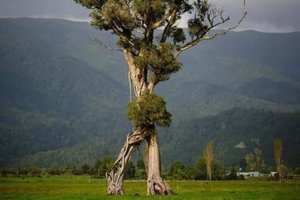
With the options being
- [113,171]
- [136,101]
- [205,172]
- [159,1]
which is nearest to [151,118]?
[136,101]

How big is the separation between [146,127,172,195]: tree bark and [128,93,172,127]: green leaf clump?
4.61ft

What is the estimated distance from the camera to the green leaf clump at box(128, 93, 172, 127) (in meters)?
34.6

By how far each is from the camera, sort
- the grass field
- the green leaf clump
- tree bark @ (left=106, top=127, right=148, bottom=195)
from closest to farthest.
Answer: the grass field, the green leaf clump, tree bark @ (left=106, top=127, right=148, bottom=195)

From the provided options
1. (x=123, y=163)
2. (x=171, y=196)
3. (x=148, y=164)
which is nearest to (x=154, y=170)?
(x=148, y=164)

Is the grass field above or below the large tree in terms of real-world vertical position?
below

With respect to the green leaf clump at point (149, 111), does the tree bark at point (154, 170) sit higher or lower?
lower

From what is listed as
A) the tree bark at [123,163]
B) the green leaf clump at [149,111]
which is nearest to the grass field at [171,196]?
the tree bark at [123,163]

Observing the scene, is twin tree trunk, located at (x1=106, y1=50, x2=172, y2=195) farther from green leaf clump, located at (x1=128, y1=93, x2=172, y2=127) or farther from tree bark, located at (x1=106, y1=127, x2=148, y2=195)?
green leaf clump, located at (x1=128, y1=93, x2=172, y2=127)

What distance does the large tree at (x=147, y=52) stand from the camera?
3506 centimetres

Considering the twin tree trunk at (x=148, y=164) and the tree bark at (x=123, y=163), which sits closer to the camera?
the twin tree trunk at (x=148, y=164)

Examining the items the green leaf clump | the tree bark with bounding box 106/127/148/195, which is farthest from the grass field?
the green leaf clump

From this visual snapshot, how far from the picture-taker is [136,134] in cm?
3578

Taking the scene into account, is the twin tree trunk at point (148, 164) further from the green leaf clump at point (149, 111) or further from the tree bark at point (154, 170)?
the green leaf clump at point (149, 111)

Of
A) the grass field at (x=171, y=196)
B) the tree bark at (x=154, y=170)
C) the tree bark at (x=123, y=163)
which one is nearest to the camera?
the grass field at (x=171, y=196)
